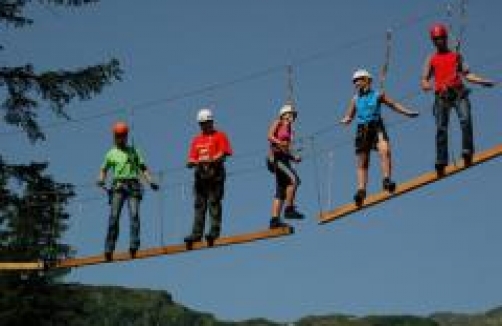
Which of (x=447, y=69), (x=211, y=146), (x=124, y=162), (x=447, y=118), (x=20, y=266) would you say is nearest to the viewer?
(x=447, y=69)

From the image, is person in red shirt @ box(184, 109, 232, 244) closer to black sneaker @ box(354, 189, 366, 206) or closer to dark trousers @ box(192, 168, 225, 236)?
dark trousers @ box(192, 168, 225, 236)

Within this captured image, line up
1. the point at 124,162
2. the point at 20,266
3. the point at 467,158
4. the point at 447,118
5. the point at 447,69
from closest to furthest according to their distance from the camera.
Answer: the point at 467,158, the point at 447,69, the point at 447,118, the point at 124,162, the point at 20,266

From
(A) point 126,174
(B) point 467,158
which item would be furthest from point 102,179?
(B) point 467,158

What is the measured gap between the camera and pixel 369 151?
1455 cm

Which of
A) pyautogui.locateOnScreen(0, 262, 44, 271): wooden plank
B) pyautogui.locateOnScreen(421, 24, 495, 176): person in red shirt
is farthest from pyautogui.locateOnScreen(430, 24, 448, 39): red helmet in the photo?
pyautogui.locateOnScreen(0, 262, 44, 271): wooden plank

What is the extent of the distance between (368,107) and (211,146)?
102 inches

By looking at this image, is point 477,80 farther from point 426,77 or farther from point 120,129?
point 120,129

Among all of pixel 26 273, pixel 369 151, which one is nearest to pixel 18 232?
pixel 26 273

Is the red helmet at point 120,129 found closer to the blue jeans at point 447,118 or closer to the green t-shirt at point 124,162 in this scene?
the green t-shirt at point 124,162

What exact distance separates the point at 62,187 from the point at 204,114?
377 inches

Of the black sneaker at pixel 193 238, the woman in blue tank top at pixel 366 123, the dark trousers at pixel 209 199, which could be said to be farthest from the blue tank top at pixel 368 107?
the black sneaker at pixel 193 238

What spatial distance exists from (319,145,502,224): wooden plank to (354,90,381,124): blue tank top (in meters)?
1.11

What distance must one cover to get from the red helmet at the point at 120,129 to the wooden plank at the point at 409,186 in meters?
3.82

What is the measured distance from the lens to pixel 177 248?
53.2 feet
